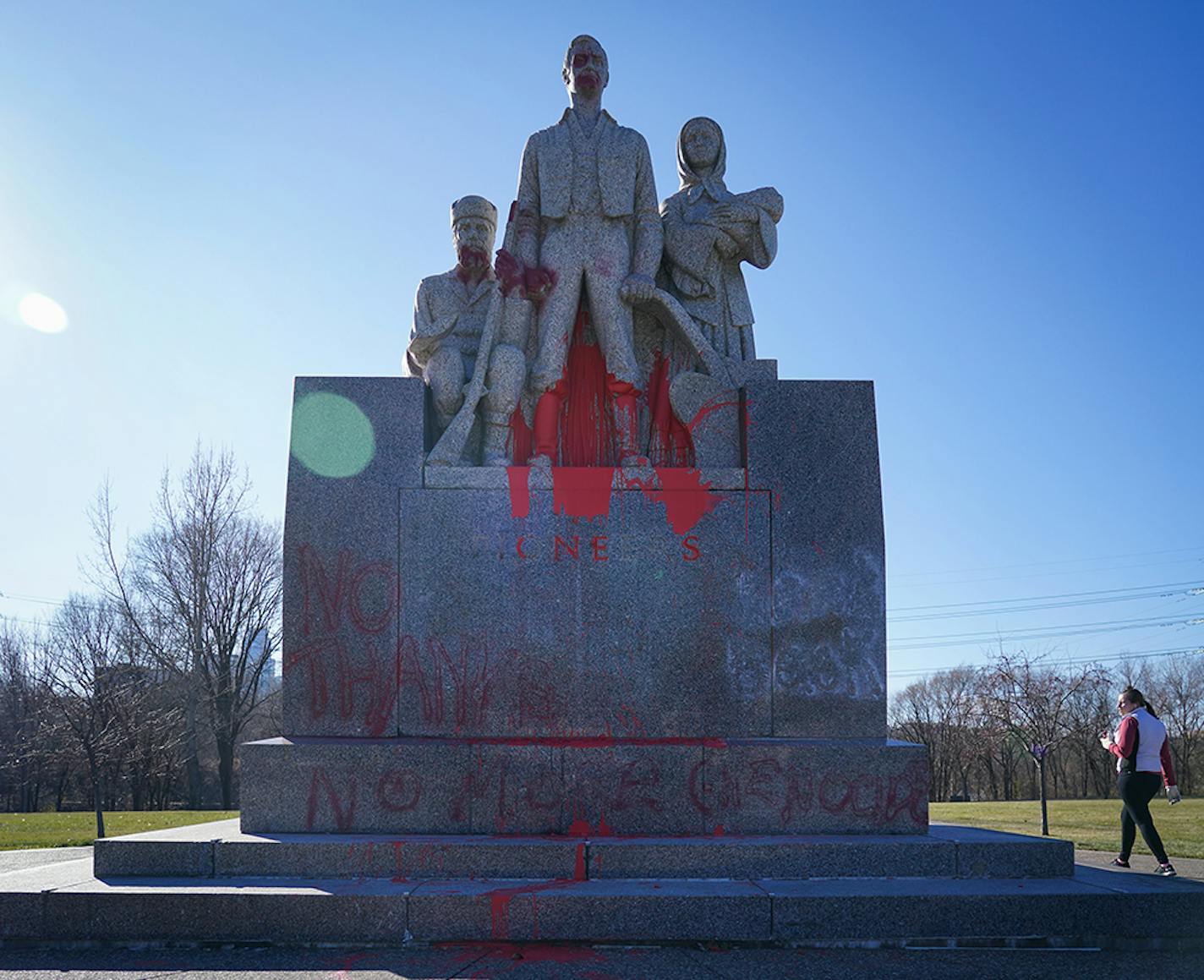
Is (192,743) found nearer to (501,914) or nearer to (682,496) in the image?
(682,496)

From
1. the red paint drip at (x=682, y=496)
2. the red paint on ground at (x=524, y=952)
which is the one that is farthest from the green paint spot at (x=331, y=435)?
the red paint on ground at (x=524, y=952)

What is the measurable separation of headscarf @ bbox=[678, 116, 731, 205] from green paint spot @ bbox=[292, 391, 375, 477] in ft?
11.3

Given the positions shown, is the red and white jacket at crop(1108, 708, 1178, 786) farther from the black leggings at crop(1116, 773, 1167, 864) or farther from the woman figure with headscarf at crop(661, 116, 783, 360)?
the woman figure with headscarf at crop(661, 116, 783, 360)

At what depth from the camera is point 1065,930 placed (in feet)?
18.2

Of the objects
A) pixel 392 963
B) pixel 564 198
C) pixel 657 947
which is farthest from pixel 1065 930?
pixel 564 198

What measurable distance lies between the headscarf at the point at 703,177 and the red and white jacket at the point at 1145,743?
564cm

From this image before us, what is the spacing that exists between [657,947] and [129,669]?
2348 centimetres

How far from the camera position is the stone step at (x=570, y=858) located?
604 cm

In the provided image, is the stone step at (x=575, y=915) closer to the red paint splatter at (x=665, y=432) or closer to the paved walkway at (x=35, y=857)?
the paved walkway at (x=35, y=857)

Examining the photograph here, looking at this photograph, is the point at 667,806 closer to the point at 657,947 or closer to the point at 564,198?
the point at 657,947

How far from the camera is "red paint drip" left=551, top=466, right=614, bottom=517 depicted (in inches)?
291

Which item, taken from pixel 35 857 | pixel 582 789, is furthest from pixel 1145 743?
pixel 35 857

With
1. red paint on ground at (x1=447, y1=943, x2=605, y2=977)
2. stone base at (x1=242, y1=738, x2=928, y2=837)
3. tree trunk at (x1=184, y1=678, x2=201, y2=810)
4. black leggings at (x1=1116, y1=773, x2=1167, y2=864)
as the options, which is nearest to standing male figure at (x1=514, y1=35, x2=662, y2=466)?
stone base at (x1=242, y1=738, x2=928, y2=837)

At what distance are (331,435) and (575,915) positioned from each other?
13.0 feet
